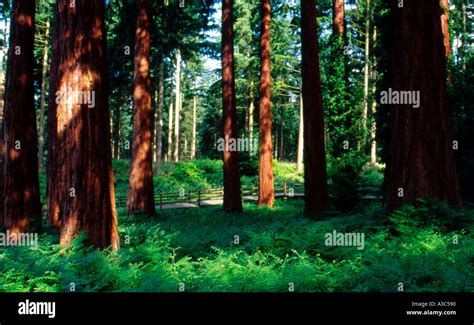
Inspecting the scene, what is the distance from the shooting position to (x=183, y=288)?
206 inches

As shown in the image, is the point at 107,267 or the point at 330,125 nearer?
the point at 107,267

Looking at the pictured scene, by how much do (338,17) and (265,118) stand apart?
6.06m

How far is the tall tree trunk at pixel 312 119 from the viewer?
13102mm

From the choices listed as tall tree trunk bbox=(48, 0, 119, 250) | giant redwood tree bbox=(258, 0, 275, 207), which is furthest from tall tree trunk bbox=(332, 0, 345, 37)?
tall tree trunk bbox=(48, 0, 119, 250)

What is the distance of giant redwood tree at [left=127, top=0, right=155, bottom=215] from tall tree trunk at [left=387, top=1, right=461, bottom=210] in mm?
10067

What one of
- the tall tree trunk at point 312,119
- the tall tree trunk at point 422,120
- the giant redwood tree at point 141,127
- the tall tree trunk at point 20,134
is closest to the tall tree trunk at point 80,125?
the tall tree trunk at point 20,134

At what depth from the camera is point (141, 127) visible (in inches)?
605

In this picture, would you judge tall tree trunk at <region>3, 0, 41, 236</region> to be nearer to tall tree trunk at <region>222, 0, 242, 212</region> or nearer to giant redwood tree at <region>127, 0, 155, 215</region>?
giant redwood tree at <region>127, 0, 155, 215</region>

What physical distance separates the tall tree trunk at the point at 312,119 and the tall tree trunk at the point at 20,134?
322 inches

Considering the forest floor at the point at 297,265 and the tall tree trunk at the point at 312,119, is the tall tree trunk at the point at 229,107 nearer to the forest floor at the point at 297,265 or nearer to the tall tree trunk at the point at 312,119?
the tall tree trunk at the point at 312,119

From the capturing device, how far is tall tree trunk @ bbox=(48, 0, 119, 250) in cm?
657
